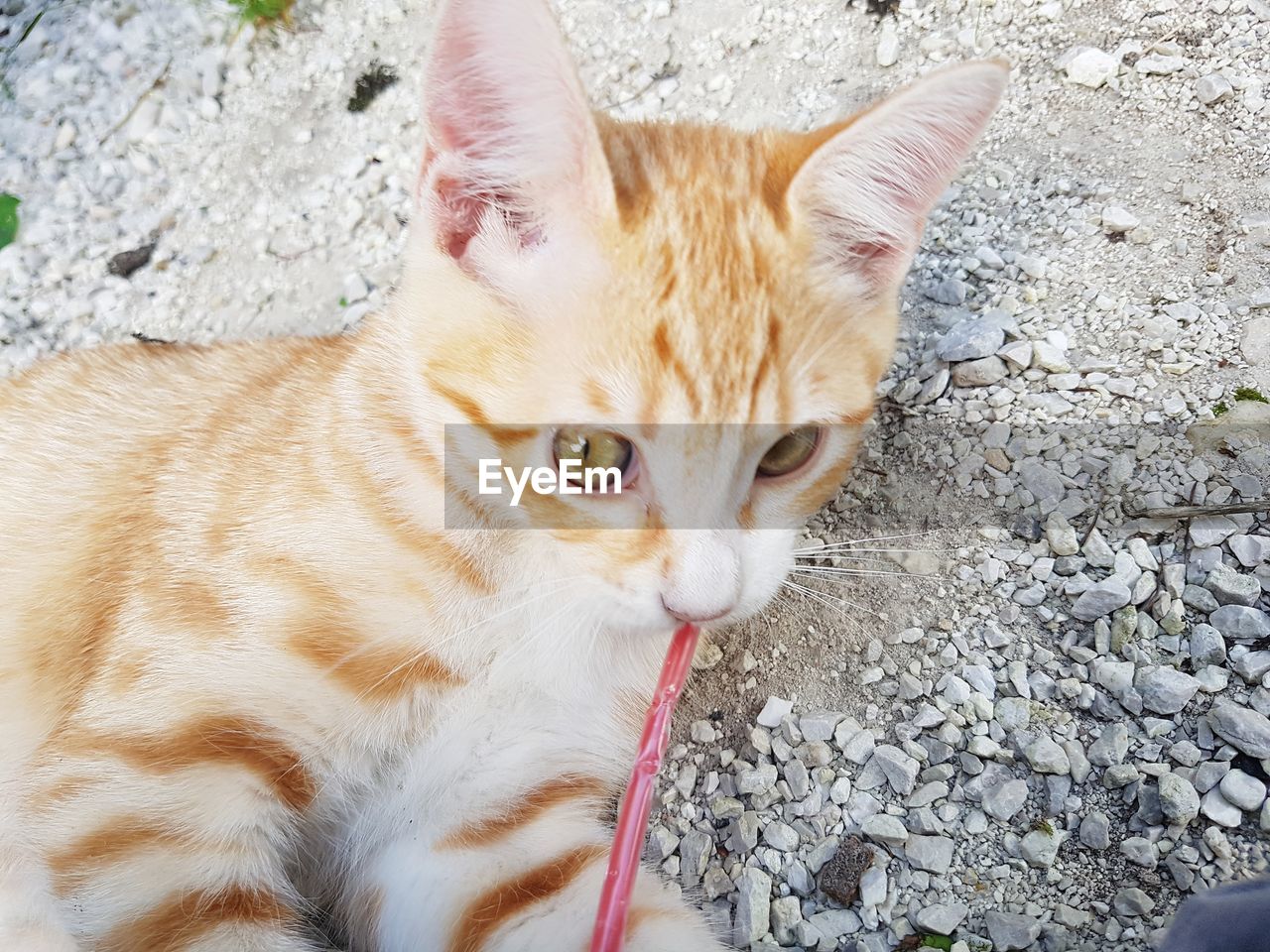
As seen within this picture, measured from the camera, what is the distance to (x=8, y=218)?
2846 mm

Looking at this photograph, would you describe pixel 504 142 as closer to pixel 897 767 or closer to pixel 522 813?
pixel 522 813

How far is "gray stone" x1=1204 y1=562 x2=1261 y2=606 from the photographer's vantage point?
4.96 ft

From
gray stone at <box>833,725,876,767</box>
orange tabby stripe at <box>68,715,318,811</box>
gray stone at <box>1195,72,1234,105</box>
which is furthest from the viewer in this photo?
gray stone at <box>1195,72,1234,105</box>

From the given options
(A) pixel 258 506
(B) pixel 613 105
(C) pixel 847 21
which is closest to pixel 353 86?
(B) pixel 613 105

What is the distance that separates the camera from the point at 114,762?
48.3 inches

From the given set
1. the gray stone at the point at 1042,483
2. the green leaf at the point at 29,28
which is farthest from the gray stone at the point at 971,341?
the green leaf at the point at 29,28

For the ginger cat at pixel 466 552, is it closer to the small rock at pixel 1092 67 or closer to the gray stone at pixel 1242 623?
the gray stone at pixel 1242 623

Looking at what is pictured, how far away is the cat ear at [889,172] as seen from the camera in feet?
3.89

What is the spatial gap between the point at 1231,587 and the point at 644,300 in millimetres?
1087

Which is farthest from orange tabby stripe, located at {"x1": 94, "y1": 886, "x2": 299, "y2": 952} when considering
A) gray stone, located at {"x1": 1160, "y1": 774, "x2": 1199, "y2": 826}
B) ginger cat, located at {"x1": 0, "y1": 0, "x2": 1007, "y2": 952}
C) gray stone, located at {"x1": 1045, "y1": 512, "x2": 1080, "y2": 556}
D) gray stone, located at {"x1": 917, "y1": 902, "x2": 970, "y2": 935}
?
gray stone, located at {"x1": 1045, "y1": 512, "x2": 1080, "y2": 556}

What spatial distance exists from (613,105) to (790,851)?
2016 millimetres

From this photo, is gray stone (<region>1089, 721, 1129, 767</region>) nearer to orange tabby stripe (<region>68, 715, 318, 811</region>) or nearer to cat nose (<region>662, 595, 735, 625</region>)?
cat nose (<region>662, 595, 735, 625</region>)

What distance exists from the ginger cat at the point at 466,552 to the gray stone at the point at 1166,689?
1.95 ft

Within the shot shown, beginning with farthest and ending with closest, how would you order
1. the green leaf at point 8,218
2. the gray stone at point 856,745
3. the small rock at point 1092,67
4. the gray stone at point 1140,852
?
1. the green leaf at point 8,218
2. the small rock at point 1092,67
3. the gray stone at point 856,745
4. the gray stone at point 1140,852
